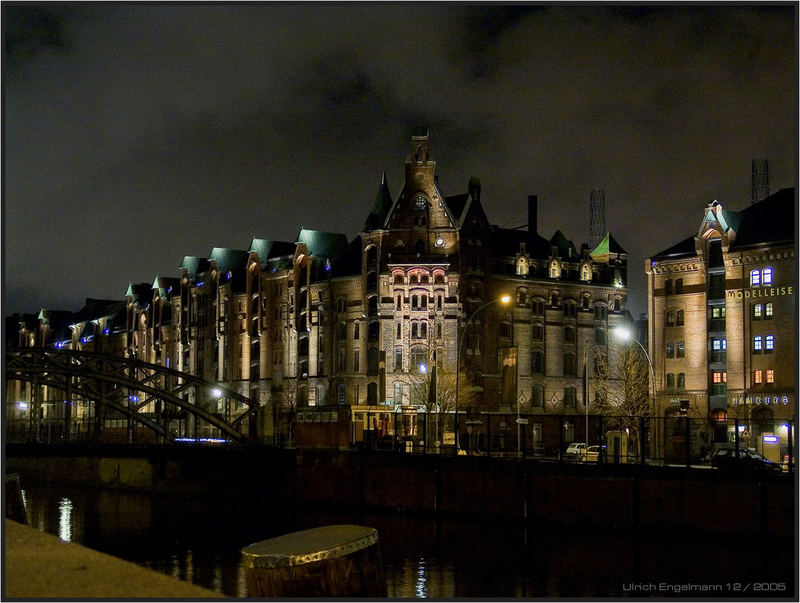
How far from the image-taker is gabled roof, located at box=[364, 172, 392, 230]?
98.0m

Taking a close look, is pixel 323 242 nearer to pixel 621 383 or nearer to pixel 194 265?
pixel 194 265

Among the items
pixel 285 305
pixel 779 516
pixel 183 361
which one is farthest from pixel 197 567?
pixel 183 361

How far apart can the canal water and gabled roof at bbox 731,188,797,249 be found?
1497 inches

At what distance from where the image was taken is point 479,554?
131 ft

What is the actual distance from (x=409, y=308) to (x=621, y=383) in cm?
1847

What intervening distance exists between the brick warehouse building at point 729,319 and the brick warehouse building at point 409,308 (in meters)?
9.87

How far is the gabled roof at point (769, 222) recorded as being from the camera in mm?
77875

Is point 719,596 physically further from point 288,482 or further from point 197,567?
point 288,482

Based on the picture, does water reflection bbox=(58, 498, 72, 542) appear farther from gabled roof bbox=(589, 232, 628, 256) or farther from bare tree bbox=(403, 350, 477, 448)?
gabled roof bbox=(589, 232, 628, 256)

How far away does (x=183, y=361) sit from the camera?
121m

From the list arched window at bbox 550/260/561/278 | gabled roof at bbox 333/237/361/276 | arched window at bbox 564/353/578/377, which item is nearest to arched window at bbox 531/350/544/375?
arched window at bbox 564/353/578/377

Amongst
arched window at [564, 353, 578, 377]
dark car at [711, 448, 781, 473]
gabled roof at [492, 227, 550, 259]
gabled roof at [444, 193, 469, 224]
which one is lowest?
dark car at [711, 448, 781, 473]

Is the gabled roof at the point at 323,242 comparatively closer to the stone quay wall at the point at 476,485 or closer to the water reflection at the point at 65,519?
the stone quay wall at the point at 476,485

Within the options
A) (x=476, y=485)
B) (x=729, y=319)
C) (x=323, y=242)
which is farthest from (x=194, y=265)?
(x=476, y=485)
